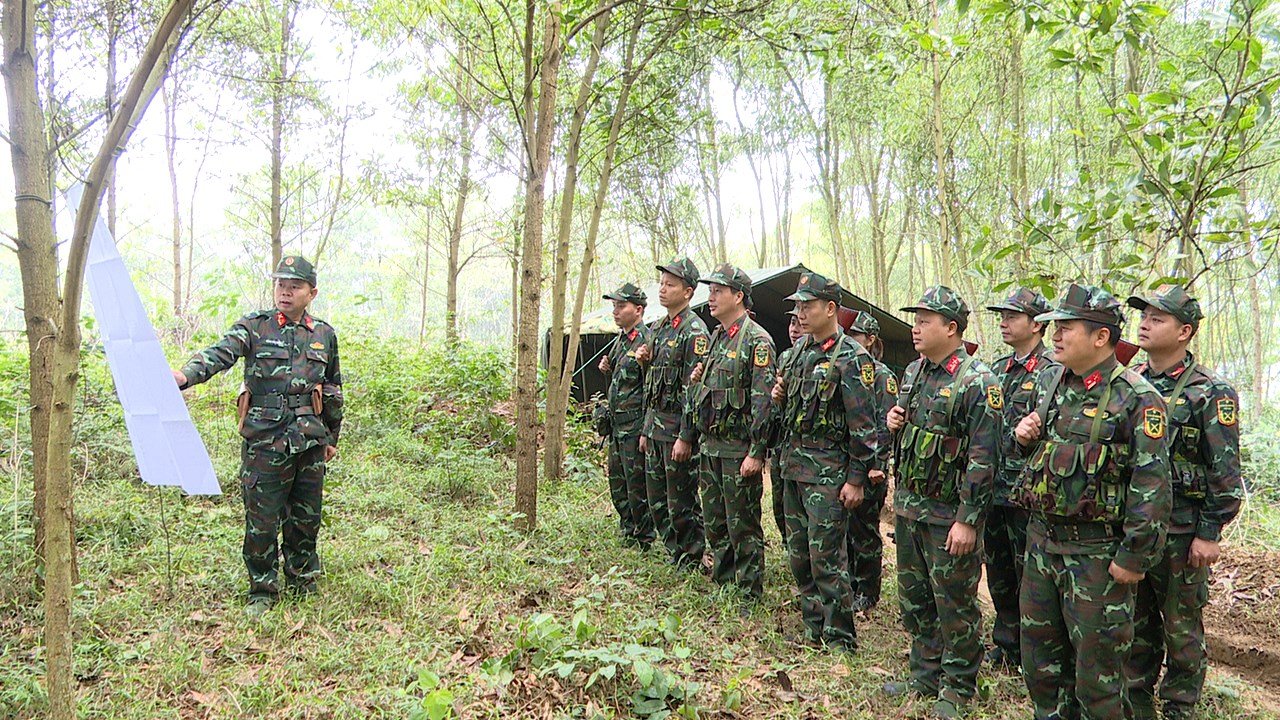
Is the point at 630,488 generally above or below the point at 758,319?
below

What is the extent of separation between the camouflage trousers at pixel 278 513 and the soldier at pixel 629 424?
2418 millimetres

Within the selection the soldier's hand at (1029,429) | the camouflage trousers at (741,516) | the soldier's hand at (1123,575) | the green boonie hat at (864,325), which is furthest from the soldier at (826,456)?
the soldier's hand at (1123,575)

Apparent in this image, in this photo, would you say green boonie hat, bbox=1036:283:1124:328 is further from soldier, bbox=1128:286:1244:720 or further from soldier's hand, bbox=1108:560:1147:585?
soldier's hand, bbox=1108:560:1147:585

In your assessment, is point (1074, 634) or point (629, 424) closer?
point (1074, 634)

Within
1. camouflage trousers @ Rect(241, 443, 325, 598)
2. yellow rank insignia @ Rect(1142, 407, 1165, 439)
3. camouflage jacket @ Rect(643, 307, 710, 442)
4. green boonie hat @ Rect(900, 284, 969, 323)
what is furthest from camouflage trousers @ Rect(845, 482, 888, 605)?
camouflage trousers @ Rect(241, 443, 325, 598)

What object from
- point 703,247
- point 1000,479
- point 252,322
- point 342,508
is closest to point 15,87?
point 252,322

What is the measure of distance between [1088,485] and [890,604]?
8.07 ft

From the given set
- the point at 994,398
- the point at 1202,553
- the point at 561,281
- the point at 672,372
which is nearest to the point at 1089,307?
the point at 994,398

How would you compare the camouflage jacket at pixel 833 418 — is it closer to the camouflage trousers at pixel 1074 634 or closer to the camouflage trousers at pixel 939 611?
the camouflage trousers at pixel 939 611

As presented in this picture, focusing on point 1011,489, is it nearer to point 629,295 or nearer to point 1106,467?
point 1106,467

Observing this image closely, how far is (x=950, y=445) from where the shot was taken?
134 inches

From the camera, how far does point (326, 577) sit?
4227 millimetres

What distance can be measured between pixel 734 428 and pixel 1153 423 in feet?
7.58

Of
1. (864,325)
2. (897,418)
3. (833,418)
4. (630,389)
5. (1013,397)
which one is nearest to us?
(897,418)
